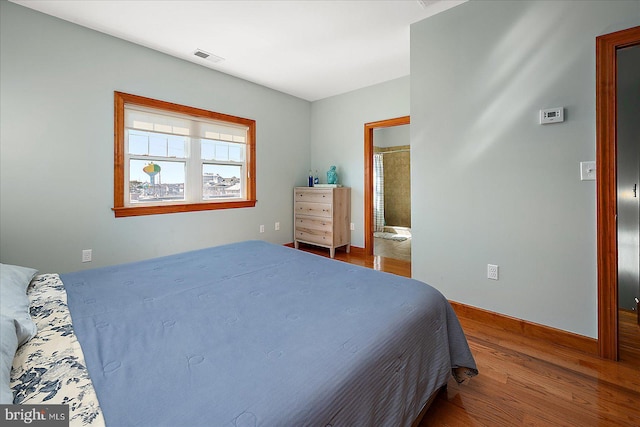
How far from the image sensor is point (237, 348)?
3.00 feet

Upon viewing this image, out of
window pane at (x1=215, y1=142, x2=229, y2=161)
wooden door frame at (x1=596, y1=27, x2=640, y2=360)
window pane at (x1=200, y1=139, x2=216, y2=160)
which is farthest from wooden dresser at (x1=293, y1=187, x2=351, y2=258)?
wooden door frame at (x1=596, y1=27, x2=640, y2=360)

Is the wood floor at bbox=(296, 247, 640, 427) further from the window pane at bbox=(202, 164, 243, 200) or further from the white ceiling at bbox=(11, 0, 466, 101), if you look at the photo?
the window pane at bbox=(202, 164, 243, 200)

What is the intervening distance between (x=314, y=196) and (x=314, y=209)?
21 cm

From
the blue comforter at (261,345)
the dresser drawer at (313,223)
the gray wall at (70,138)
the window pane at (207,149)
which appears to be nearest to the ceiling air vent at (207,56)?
the gray wall at (70,138)

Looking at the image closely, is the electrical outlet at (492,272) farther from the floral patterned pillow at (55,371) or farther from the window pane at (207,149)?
the window pane at (207,149)

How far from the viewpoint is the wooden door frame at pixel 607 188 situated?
1784mm

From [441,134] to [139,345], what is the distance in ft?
8.48

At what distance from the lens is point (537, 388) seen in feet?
5.22

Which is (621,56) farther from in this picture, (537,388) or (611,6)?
(537,388)

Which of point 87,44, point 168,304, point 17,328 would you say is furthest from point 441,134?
point 87,44

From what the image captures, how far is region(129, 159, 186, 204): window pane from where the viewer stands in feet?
10.6

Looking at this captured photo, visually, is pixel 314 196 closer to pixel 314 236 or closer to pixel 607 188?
pixel 314 236

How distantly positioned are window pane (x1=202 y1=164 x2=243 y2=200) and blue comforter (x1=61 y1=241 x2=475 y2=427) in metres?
2.29

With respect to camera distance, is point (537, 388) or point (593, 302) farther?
point (593, 302)
